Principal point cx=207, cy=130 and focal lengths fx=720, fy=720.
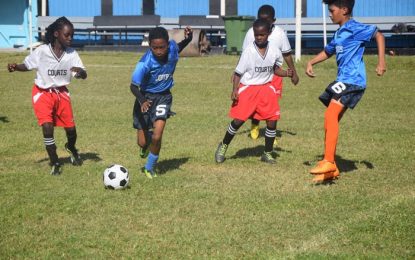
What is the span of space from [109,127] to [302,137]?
349cm

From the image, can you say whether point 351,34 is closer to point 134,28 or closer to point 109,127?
point 109,127

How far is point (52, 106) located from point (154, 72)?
1.41 metres

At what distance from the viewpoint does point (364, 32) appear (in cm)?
830

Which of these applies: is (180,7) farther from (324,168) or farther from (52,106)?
(324,168)

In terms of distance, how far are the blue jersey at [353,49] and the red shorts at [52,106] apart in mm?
3456

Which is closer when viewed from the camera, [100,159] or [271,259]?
[271,259]

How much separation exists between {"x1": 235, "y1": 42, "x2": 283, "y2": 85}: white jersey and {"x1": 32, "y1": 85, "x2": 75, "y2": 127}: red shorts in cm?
230

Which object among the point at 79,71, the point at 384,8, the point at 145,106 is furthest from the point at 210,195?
the point at 384,8

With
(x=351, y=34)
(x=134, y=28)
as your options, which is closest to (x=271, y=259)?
(x=351, y=34)

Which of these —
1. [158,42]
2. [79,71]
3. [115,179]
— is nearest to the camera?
[115,179]

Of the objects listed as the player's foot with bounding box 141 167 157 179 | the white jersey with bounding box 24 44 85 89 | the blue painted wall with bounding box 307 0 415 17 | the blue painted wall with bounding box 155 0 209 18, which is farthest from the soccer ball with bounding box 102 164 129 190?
the blue painted wall with bounding box 155 0 209 18

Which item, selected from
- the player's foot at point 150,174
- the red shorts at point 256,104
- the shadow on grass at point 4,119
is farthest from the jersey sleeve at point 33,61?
the shadow on grass at point 4,119

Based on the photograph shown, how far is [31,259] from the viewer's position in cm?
552

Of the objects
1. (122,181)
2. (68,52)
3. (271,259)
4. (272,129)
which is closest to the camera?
(271,259)
